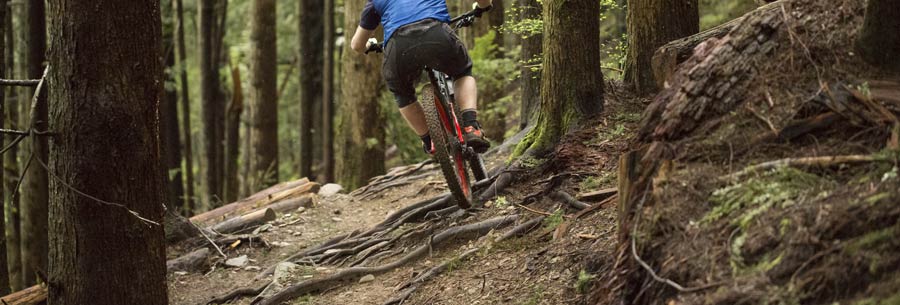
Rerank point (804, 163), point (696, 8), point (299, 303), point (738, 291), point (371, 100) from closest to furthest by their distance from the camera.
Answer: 1. point (738, 291)
2. point (804, 163)
3. point (299, 303)
4. point (696, 8)
5. point (371, 100)

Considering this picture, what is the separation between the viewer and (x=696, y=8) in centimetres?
766

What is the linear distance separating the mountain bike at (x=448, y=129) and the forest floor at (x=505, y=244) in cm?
37

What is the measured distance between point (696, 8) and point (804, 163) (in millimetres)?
3956

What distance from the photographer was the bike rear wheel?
7281 millimetres

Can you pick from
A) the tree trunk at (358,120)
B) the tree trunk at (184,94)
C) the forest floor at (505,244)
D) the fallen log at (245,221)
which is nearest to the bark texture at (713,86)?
the forest floor at (505,244)

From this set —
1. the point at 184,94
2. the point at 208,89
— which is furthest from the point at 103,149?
the point at 184,94

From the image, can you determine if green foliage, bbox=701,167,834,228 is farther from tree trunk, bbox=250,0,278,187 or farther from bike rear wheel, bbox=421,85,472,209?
tree trunk, bbox=250,0,278,187

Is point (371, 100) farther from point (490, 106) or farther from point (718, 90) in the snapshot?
point (718, 90)

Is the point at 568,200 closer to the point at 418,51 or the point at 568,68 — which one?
the point at 568,68

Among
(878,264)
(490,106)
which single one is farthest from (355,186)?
(878,264)

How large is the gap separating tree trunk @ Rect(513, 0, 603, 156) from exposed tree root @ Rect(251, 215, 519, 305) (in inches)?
44.4

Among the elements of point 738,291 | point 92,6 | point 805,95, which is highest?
point 92,6

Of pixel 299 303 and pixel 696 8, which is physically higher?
pixel 696 8

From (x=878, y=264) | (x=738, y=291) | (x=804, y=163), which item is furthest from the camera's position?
(x=804, y=163)
